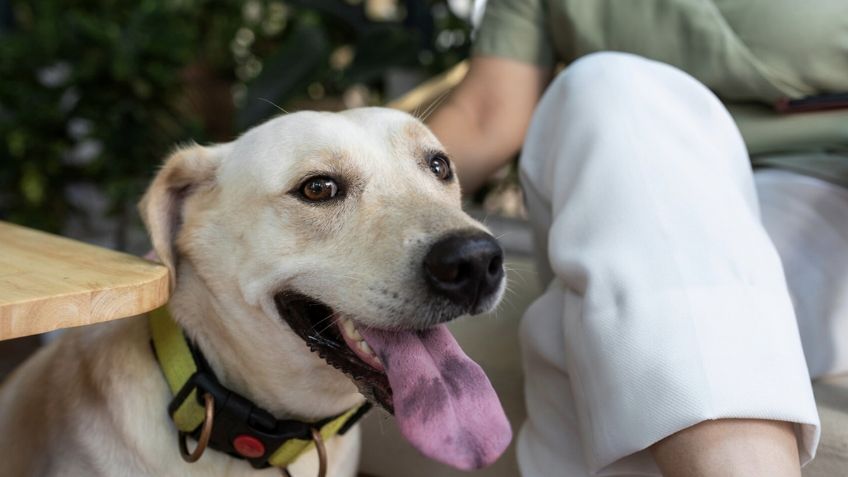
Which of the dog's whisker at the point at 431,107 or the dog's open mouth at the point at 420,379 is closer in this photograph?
the dog's open mouth at the point at 420,379

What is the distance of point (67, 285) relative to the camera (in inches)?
37.6

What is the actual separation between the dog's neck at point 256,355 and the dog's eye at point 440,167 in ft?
1.29

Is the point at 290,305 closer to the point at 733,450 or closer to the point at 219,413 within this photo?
the point at 219,413

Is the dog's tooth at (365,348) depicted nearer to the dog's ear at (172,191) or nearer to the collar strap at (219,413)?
the collar strap at (219,413)

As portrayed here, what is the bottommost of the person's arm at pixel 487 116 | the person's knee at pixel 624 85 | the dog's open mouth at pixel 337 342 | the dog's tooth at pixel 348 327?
the person's arm at pixel 487 116

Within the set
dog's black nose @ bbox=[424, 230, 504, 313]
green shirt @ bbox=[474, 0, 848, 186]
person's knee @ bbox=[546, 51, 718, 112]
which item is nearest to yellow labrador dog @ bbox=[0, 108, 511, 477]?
dog's black nose @ bbox=[424, 230, 504, 313]

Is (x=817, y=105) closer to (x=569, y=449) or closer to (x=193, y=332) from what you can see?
(x=569, y=449)

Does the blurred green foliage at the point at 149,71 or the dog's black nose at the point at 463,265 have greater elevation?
the dog's black nose at the point at 463,265

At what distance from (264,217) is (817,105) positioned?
106cm

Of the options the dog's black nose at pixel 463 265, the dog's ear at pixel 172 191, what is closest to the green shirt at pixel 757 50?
the dog's black nose at pixel 463 265

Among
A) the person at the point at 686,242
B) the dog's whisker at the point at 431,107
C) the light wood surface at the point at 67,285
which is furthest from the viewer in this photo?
the dog's whisker at the point at 431,107

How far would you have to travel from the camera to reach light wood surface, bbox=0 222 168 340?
0.88 metres

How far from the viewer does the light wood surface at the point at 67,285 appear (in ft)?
2.90

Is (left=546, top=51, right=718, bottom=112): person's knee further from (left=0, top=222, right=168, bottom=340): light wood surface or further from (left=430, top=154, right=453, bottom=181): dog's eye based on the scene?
(left=0, top=222, right=168, bottom=340): light wood surface
